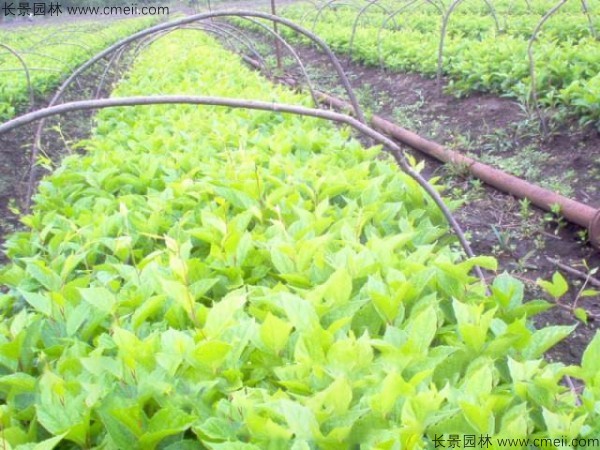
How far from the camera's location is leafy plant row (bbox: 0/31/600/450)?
1190 millimetres

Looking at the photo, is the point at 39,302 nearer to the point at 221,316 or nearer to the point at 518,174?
the point at 221,316

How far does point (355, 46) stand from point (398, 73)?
2.37m

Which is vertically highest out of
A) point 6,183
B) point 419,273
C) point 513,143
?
point 419,273

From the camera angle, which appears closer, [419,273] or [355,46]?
[419,273]

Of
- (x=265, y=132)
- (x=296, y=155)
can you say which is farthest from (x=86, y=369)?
(x=265, y=132)

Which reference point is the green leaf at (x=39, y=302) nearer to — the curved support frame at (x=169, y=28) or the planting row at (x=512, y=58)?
the curved support frame at (x=169, y=28)

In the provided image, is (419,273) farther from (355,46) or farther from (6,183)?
(355,46)

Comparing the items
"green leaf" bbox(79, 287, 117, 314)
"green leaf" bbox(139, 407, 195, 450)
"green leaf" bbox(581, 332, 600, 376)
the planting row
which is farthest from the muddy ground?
"green leaf" bbox(139, 407, 195, 450)

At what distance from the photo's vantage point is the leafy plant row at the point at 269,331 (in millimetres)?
1190

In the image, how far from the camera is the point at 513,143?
5.93 metres

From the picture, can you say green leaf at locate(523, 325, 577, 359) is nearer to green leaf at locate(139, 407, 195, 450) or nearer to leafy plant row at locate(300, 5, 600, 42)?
green leaf at locate(139, 407, 195, 450)

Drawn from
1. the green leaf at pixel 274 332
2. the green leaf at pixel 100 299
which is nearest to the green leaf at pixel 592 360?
the green leaf at pixel 274 332

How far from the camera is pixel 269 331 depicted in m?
1.41

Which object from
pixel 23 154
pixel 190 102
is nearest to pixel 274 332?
pixel 190 102
